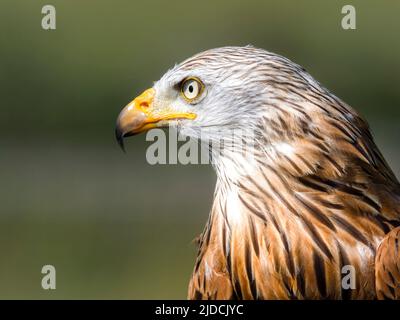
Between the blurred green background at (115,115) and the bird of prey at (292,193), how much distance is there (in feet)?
14.3

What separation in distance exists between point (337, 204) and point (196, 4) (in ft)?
32.5

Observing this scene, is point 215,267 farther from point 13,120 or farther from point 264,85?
point 13,120

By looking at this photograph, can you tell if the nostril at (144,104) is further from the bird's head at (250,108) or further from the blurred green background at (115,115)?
the blurred green background at (115,115)

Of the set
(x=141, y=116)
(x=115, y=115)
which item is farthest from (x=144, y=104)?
(x=115, y=115)

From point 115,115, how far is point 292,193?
7.26 meters

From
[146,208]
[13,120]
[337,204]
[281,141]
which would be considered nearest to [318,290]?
[337,204]

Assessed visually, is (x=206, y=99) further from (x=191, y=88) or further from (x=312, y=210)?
(x=312, y=210)

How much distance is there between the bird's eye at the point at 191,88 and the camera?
319 centimetres

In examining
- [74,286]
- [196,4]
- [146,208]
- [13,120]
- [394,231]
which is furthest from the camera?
[196,4]

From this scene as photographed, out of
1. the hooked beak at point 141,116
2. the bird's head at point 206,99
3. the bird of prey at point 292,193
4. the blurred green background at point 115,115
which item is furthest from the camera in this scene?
the blurred green background at point 115,115

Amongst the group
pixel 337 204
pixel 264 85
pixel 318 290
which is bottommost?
pixel 318 290

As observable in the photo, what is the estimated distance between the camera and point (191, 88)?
3221mm

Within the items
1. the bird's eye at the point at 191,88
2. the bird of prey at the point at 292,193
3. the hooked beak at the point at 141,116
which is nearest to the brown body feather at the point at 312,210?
the bird of prey at the point at 292,193

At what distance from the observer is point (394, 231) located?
2900 mm
